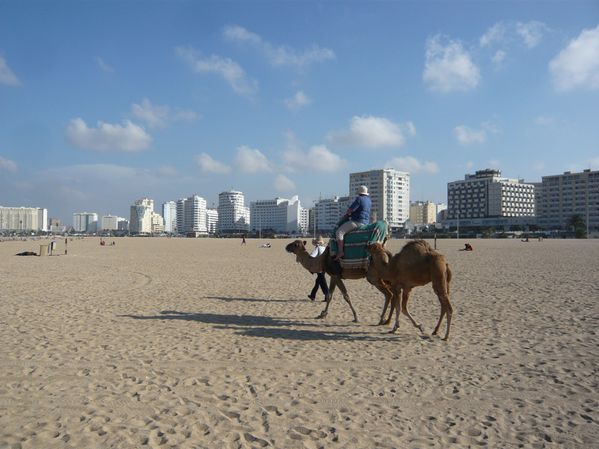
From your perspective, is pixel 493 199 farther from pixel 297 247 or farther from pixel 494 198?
pixel 297 247

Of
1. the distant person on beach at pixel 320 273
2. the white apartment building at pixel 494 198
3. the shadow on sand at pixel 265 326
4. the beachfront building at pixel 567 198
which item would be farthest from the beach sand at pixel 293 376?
the white apartment building at pixel 494 198

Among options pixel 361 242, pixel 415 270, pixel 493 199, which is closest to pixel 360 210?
pixel 361 242

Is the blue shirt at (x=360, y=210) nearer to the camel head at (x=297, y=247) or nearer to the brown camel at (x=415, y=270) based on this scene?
the brown camel at (x=415, y=270)

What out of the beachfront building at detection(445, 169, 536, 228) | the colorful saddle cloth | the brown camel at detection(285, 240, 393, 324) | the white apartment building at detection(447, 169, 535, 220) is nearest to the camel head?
the brown camel at detection(285, 240, 393, 324)

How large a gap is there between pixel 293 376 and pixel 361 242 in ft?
13.7

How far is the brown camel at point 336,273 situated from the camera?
976 centimetres

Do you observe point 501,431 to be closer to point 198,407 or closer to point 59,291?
point 198,407

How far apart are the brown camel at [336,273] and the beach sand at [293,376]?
23.1 inches

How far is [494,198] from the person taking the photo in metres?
184

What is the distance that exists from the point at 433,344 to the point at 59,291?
12679 mm

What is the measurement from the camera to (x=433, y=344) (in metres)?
8.16

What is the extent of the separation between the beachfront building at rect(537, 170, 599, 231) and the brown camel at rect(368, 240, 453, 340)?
162 meters

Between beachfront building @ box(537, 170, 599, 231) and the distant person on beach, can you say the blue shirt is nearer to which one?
the distant person on beach

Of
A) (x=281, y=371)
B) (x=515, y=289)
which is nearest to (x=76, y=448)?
(x=281, y=371)
